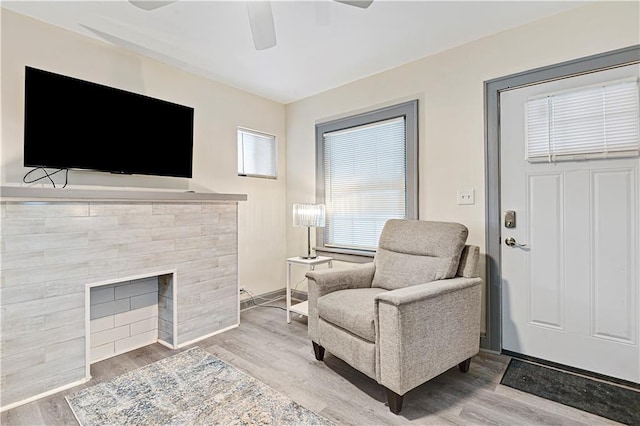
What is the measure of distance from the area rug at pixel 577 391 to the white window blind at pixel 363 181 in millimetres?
1489

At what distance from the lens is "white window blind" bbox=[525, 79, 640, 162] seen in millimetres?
1975

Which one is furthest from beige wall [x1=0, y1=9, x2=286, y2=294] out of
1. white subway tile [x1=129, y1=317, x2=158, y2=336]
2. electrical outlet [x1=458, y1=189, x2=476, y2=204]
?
electrical outlet [x1=458, y1=189, x2=476, y2=204]

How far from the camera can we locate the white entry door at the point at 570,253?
2.00 meters

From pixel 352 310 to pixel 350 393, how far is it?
1.59 feet

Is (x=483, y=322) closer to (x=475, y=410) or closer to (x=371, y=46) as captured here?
(x=475, y=410)

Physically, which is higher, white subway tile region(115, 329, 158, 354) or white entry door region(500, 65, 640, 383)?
white entry door region(500, 65, 640, 383)

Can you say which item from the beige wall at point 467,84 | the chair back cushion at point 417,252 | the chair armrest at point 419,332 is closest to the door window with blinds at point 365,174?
the beige wall at point 467,84

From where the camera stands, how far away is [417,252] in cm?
239

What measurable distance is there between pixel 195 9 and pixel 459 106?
6.82 feet

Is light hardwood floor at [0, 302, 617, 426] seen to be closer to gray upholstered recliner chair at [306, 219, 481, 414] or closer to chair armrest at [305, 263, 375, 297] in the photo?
gray upholstered recliner chair at [306, 219, 481, 414]

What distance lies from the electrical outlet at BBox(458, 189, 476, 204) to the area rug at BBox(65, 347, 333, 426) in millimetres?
1879

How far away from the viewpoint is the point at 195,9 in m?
2.12

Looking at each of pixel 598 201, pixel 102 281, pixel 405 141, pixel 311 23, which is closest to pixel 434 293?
pixel 598 201

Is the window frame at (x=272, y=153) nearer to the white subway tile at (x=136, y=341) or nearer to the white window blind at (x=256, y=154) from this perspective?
the white window blind at (x=256, y=154)
